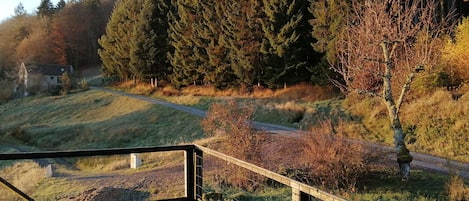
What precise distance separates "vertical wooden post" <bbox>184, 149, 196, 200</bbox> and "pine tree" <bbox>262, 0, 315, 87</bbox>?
23.3 metres

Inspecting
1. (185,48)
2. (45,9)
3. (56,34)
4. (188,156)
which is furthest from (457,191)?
(45,9)

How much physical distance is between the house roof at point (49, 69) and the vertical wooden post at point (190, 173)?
66.4 metres

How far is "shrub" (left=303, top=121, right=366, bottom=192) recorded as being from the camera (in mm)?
11273

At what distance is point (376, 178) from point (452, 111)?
6.72 metres

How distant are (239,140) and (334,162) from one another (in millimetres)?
2940

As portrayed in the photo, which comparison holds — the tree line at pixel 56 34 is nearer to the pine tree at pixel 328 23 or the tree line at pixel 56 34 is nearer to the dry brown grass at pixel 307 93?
the dry brown grass at pixel 307 93

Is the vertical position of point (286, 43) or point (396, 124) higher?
point (286, 43)

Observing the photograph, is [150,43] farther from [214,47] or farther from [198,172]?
[198,172]

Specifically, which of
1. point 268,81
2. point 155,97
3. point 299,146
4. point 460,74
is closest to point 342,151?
point 299,146

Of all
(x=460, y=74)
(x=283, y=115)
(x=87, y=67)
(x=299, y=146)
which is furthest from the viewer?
(x=87, y=67)

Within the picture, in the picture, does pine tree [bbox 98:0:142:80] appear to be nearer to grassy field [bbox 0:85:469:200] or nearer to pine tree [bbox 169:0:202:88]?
grassy field [bbox 0:85:469:200]

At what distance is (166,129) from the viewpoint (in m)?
27.1

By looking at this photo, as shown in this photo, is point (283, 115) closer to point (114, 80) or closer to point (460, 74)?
point (460, 74)

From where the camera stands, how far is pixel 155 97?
4169 cm
